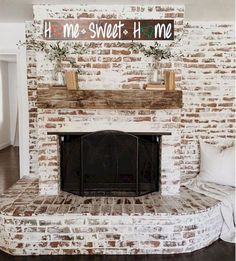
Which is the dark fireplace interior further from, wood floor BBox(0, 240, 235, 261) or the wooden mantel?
wood floor BBox(0, 240, 235, 261)

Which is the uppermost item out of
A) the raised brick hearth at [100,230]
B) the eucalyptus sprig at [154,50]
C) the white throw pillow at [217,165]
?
the eucalyptus sprig at [154,50]

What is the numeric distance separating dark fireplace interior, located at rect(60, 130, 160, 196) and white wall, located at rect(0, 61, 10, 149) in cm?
519

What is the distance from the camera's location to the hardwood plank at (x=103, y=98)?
2.98 metres

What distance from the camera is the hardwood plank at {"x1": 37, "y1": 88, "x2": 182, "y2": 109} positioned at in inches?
117

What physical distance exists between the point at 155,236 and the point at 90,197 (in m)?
0.81

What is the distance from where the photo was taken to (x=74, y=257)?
2.70m

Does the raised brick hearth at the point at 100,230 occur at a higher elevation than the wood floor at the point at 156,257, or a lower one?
higher

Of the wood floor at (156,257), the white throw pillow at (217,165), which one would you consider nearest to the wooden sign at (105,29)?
the white throw pillow at (217,165)

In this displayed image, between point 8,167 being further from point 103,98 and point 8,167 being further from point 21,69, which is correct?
point 103,98

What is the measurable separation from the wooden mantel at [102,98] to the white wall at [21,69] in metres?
1.00

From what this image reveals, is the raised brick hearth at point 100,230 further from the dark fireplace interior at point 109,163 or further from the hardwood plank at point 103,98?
the hardwood plank at point 103,98

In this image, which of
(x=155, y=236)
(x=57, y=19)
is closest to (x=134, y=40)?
(x=57, y=19)

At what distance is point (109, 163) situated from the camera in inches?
129

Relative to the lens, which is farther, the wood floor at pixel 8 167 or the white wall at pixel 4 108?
the white wall at pixel 4 108
